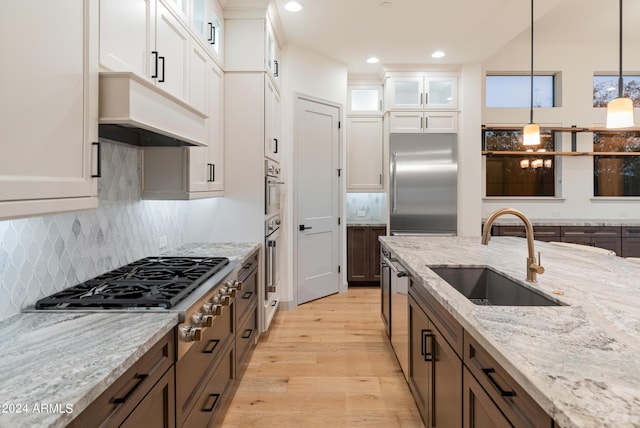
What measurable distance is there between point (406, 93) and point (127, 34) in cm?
414

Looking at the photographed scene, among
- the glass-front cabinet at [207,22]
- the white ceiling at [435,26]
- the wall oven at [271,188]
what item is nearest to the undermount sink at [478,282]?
the wall oven at [271,188]

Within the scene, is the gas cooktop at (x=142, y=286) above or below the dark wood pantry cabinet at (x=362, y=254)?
above

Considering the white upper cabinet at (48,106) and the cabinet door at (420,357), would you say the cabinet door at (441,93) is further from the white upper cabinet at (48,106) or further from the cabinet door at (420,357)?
the white upper cabinet at (48,106)

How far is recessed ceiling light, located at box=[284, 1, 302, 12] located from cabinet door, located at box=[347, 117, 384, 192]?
215 cm

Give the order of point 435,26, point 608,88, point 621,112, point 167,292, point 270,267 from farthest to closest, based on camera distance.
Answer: point 608,88
point 435,26
point 270,267
point 621,112
point 167,292

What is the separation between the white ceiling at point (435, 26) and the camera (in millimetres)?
3447

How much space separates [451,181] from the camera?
498 centimetres

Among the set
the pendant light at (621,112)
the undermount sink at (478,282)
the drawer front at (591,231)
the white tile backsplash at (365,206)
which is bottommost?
the undermount sink at (478,282)

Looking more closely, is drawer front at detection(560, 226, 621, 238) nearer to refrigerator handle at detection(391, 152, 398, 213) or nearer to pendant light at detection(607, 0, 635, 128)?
refrigerator handle at detection(391, 152, 398, 213)

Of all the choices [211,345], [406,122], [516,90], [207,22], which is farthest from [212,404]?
[516,90]

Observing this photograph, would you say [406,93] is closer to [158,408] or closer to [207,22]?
[207,22]

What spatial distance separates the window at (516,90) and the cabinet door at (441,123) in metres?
0.92

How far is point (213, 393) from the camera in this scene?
1873 mm

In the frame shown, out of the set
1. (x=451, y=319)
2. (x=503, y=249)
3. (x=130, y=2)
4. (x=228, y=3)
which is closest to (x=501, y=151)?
(x=503, y=249)
